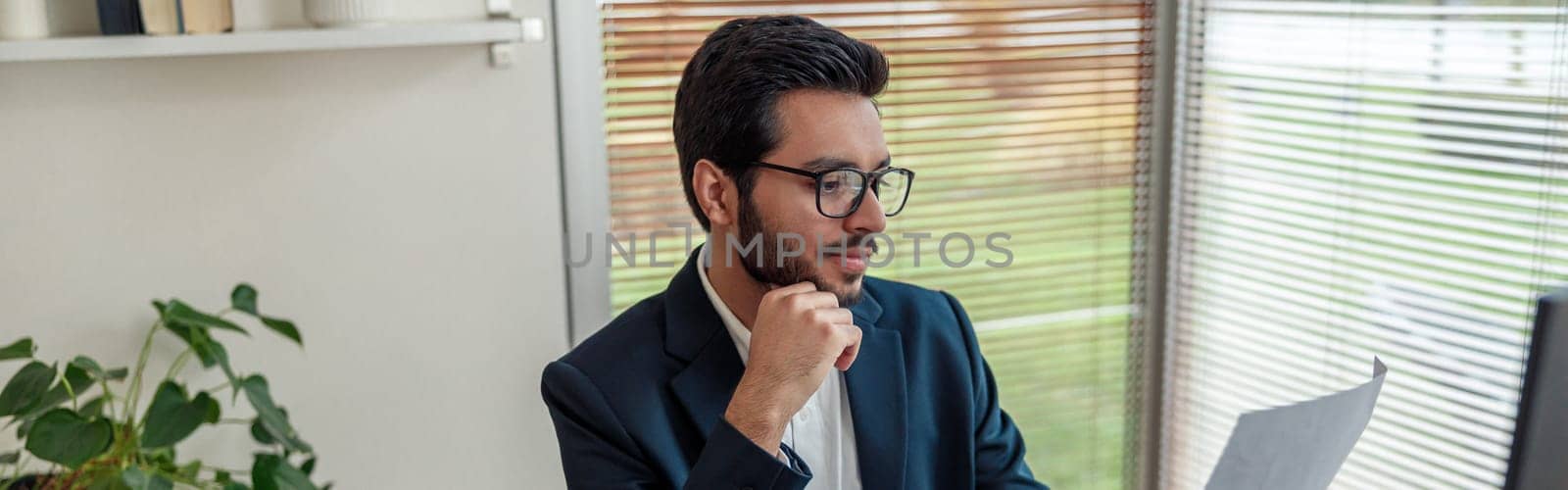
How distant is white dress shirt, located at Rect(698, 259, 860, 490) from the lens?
1.61 metres

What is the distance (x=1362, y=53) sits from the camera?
2.38m

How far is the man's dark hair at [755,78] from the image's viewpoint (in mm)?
1488

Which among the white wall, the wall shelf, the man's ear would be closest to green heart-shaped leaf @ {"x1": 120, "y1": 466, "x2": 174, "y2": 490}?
the white wall

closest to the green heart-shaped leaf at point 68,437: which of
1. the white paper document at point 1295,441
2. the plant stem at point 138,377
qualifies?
the plant stem at point 138,377

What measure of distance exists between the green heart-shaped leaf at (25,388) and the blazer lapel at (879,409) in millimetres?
1112

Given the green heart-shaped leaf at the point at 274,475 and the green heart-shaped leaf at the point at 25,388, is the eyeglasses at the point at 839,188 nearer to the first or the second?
the green heart-shaped leaf at the point at 274,475

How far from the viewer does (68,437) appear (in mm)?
1788

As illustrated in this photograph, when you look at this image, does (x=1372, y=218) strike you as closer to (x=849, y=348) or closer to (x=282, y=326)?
(x=849, y=348)

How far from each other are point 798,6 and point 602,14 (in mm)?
380

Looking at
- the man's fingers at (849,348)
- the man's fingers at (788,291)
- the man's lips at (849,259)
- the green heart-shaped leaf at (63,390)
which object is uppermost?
the man's lips at (849,259)

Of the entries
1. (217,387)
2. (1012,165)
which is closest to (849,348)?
(217,387)

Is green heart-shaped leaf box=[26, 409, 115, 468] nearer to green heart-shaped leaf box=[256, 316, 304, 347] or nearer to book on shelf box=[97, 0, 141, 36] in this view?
green heart-shaped leaf box=[256, 316, 304, 347]

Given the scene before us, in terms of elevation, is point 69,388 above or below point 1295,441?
below

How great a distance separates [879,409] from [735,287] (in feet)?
0.77
